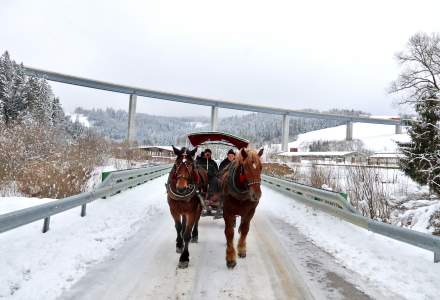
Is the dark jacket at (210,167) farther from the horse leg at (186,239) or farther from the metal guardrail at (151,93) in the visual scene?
the metal guardrail at (151,93)

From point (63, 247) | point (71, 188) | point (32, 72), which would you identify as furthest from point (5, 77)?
point (63, 247)

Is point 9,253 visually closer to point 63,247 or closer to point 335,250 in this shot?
point 63,247

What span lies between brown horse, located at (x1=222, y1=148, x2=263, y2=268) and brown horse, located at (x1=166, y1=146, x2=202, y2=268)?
0.57m

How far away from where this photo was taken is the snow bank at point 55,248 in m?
3.94

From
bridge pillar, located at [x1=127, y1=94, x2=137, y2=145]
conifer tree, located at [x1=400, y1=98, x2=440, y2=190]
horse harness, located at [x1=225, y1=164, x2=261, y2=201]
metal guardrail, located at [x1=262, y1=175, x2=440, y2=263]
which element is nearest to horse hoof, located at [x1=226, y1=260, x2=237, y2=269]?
horse harness, located at [x1=225, y1=164, x2=261, y2=201]

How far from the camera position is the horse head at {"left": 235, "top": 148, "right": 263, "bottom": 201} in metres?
4.95

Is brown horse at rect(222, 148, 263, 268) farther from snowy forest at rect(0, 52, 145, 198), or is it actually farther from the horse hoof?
snowy forest at rect(0, 52, 145, 198)

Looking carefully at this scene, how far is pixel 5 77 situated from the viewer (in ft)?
163

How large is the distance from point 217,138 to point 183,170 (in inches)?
224

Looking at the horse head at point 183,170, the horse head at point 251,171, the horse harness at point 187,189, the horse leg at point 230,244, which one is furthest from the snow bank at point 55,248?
the horse head at point 251,171

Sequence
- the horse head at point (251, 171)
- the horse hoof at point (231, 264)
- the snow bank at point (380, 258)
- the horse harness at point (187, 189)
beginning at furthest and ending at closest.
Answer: the horse harness at point (187, 189), the horse hoof at point (231, 264), the horse head at point (251, 171), the snow bank at point (380, 258)

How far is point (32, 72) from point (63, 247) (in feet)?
254

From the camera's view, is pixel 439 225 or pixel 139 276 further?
pixel 439 225

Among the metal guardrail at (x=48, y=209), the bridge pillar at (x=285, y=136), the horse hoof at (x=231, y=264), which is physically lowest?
the horse hoof at (x=231, y=264)
